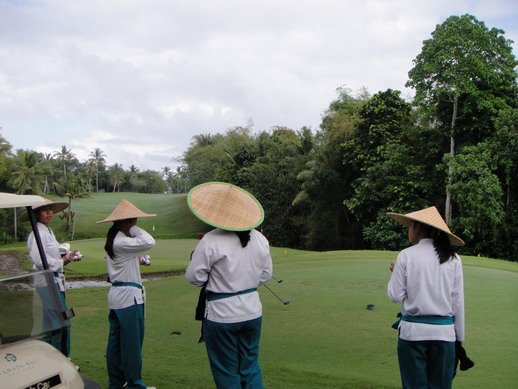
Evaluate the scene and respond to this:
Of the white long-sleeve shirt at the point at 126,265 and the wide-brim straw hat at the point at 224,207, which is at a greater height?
the wide-brim straw hat at the point at 224,207

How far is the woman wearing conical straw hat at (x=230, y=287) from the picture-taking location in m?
4.44

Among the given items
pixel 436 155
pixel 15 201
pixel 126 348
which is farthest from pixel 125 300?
pixel 436 155

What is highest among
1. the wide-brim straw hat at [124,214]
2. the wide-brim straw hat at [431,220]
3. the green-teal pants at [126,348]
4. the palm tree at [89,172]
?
the palm tree at [89,172]

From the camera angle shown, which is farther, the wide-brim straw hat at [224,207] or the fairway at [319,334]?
the fairway at [319,334]

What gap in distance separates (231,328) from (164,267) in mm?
17405

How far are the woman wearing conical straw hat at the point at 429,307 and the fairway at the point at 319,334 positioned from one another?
130 cm

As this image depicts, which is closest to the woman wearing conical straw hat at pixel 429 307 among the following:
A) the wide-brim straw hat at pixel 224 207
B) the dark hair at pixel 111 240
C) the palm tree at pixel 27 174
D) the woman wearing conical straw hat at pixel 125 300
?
the wide-brim straw hat at pixel 224 207

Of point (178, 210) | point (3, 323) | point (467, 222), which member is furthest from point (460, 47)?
point (178, 210)

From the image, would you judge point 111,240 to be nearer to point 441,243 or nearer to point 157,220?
point 441,243

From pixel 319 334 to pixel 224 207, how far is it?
13.0ft

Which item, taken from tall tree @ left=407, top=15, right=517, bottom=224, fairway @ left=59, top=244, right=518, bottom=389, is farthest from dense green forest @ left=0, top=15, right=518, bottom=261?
fairway @ left=59, top=244, right=518, bottom=389

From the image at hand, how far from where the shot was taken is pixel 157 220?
197ft

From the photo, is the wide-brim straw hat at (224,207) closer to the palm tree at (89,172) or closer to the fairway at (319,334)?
the fairway at (319,334)

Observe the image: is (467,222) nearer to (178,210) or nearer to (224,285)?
(224,285)
